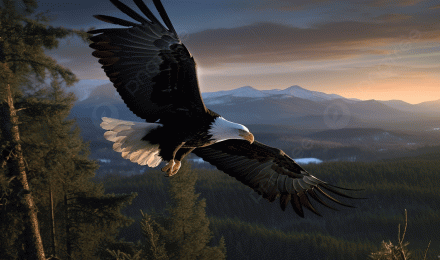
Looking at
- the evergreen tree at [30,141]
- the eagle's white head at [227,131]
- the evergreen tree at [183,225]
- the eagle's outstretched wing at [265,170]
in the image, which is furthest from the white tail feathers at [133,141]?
the evergreen tree at [183,225]

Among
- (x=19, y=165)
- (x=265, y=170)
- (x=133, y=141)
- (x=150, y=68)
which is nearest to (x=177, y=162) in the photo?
(x=133, y=141)

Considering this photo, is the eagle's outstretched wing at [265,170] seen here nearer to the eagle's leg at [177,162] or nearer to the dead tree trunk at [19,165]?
the eagle's leg at [177,162]

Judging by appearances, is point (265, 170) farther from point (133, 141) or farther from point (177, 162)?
point (133, 141)

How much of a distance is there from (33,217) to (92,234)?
17.7 ft

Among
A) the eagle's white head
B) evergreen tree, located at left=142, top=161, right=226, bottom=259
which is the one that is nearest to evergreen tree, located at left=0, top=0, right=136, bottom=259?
evergreen tree, located at left=142, top=161, right=226, bottom=259

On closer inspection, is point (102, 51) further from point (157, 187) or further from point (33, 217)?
point (157, 187)

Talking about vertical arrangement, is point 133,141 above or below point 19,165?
above

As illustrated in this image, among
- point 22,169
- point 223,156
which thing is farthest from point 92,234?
point 223,156

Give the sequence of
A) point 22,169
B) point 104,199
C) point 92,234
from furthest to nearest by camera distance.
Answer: point 92,234 → point 104,199 → point 22,169

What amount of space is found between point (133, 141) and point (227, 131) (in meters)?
1.27

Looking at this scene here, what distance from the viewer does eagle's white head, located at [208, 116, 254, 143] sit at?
2951mm

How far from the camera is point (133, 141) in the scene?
360 centimetres

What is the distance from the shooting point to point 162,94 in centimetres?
341

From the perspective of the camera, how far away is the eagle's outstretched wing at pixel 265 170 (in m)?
4.61
